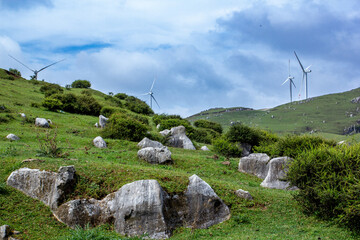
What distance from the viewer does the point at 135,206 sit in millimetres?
13102

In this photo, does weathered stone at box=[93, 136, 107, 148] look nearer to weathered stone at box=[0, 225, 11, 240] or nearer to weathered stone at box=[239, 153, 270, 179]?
weathered stone at box=[239, 153, 270, 179]

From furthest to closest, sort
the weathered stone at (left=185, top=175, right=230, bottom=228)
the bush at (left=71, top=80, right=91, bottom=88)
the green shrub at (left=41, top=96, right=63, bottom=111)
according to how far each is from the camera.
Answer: the bush at (left=71, top=80, right=91, bottom=88) → the green shrub at (left=41, top=96, right=63, bottom=111) → the weathered stone at (left=185, top=175, right=230, bottom=228)

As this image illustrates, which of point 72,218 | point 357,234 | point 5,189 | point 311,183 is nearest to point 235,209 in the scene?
point 311,183

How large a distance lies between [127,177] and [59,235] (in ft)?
13.8

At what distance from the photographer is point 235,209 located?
14.5 metres

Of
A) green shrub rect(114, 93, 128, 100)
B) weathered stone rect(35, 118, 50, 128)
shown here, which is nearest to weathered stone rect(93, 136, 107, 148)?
weathered stone rect(35, 118, 50, 128)

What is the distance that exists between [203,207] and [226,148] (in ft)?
59.7

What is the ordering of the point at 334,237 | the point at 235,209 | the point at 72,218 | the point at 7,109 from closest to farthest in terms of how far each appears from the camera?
the point at 334,237
the point at 72,218
the point at 235,209
the point at 7,109

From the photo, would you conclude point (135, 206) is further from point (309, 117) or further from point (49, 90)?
point (309, 117)

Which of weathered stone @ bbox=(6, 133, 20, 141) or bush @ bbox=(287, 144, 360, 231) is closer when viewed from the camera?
bush @ bbox=(287, 144, 360, 231)

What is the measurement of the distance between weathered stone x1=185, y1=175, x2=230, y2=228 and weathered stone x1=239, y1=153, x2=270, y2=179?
36.0 ft

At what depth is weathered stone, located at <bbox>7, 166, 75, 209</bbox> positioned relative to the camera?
46.7 feet

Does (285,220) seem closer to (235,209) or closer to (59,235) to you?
(235,209)

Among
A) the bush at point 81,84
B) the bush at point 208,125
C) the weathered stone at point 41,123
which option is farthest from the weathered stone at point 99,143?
the bush at point 81,84
